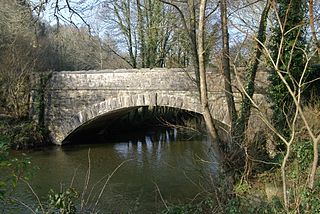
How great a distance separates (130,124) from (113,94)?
484 centimetres

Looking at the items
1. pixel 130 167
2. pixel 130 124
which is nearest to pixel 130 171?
pixel 130 167

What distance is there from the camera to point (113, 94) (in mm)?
11742

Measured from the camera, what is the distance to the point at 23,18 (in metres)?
5.53

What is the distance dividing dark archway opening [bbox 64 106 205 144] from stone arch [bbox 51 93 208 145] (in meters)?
0.31

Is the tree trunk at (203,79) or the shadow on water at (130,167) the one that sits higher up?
the tree trunk at (203,79)

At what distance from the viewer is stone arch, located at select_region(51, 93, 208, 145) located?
10.6m

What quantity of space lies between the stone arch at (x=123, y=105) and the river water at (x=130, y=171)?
0.66 meters

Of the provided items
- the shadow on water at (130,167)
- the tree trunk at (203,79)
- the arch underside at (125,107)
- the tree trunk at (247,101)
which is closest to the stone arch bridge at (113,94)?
the arch underside at (125,107)

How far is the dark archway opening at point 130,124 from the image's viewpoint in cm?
1340

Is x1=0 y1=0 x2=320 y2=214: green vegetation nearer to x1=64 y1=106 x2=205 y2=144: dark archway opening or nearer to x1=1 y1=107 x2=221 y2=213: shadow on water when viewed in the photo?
x1=64 y1=106 x2=205 y2=144: dark archway opening

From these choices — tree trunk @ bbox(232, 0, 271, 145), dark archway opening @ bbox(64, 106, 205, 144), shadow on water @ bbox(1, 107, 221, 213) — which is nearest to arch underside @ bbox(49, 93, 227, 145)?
dark archway opening @ bbox(64, 106, 205, 144)

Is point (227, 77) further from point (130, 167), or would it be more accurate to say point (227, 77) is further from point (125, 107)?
point (125, 107)

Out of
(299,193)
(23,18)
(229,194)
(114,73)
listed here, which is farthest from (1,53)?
(299,193)

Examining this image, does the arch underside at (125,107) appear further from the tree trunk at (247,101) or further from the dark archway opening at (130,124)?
the tree trunk at (247,101)
